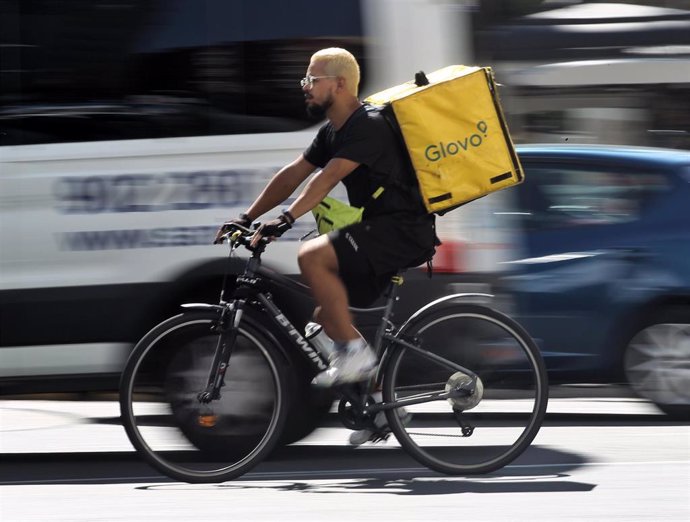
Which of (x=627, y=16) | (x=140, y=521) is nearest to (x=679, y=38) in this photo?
(x=627, y=16)

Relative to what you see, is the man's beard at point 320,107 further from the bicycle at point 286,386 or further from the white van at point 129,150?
the white van at point 129,150

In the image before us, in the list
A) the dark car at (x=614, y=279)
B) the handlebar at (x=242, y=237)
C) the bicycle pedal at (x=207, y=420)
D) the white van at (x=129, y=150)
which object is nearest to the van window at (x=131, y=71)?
the white van at (x=129, y=150)

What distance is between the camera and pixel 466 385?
5645mm

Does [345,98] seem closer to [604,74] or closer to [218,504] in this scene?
[218,504]

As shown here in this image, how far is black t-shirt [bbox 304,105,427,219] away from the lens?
17.5 ft

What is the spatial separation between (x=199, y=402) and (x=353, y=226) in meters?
0.97

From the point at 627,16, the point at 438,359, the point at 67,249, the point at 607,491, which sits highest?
the point at 627,16

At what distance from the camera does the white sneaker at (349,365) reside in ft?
18.1

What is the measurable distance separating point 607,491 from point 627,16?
27.5 feet

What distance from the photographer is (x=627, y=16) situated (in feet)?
42.7

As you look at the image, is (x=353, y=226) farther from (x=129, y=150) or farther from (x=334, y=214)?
(x=129, y=150)

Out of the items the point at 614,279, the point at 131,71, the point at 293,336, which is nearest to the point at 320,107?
the point at 293,336

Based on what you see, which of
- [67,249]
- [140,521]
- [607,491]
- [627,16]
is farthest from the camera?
[627,16]

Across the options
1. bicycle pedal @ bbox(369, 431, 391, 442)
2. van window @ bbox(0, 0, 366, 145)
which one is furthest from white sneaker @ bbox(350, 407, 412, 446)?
van window @ bbox(0, 0, 366, 145)
